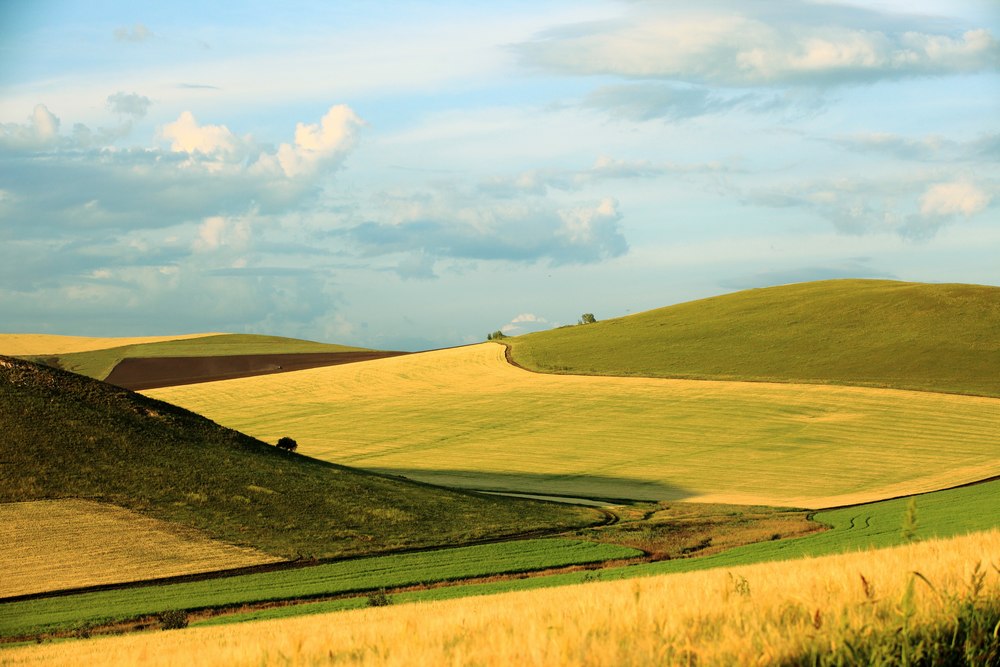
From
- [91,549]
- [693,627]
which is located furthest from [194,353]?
[693,627]

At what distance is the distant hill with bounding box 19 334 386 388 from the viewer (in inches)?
4008

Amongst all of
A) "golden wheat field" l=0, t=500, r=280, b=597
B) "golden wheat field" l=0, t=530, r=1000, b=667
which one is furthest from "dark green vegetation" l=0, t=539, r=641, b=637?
"golden wheat field" l=0, t=530, r=1000, b=667

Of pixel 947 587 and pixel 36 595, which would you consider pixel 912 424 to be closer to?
pixel 36 595

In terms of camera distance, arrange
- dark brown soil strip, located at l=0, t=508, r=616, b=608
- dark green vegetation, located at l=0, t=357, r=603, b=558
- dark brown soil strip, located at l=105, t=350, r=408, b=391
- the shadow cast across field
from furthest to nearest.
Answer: dark brown soil strip, located at l=105, t=350, r=408, b=391 → the shadow cast across field → dark green vegetation, located at l=0, t=357, r=603, b=558 → dark brown soil strip, located at l=0, t=508, r=616, b=608

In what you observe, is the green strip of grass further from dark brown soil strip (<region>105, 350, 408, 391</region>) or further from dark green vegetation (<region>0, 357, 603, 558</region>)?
dark brown soil strip (<region>105, 350, 408, 391</region>)

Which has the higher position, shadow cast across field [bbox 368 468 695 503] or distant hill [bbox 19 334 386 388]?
distant hill [bbox 19 334 386 388]

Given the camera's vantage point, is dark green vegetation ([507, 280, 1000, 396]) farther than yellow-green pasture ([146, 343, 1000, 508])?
Yes

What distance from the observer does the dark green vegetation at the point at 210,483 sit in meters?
35.1

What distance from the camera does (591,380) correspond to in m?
74.8

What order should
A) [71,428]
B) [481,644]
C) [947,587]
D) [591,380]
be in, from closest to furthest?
[481,644] < [947,587] < [71,428] < [591,380]

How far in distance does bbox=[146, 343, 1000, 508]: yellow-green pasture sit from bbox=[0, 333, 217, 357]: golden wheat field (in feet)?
170

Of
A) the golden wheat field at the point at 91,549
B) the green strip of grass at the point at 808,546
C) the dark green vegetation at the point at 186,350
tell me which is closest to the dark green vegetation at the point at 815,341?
the green strip of grass at the point at 808,546

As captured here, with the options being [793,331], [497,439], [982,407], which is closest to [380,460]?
[497,439]

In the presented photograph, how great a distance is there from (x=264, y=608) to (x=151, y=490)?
13.5 m
